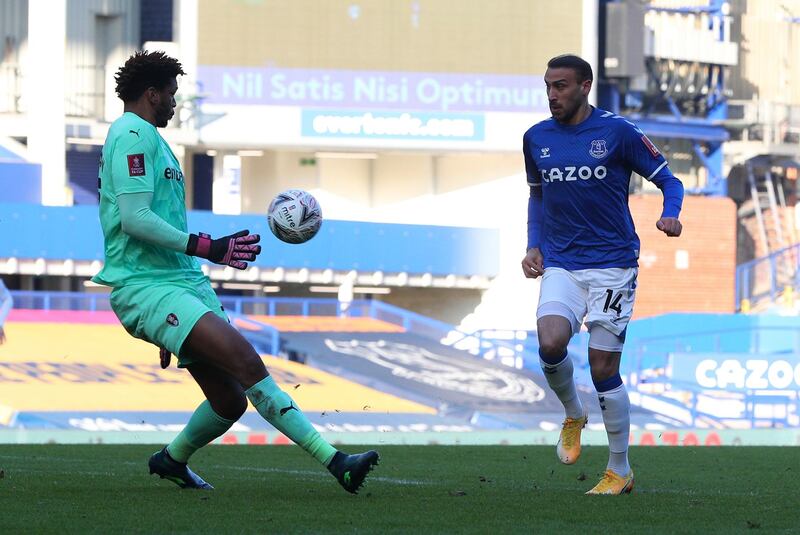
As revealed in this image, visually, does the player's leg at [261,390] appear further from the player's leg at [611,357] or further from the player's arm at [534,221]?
the player's arm at [534,221]

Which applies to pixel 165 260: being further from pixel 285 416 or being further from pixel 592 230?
pixel 592 230

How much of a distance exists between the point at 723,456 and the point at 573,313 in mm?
5134

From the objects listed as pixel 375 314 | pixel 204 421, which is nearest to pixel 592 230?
pixel 204 421

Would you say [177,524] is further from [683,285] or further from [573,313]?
[683,285]

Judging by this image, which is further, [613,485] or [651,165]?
[651,165]

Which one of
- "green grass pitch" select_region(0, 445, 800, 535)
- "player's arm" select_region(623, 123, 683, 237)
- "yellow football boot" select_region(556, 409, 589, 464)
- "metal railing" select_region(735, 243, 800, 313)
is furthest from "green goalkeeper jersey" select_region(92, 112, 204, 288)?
"metal railing" select_region(735, 243, 800, 313)

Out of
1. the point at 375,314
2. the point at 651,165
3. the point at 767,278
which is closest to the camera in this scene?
the point at 651,165

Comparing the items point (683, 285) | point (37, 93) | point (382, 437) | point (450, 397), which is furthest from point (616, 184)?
point (683, 285)

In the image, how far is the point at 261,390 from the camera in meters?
7.32

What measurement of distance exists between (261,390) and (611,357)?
5.79ft

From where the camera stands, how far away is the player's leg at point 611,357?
801cm

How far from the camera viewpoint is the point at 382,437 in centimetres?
1883

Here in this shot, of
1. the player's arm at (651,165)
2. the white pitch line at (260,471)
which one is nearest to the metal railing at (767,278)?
the white pitch line at (260,471)

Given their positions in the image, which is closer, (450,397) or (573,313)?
(573,313)
